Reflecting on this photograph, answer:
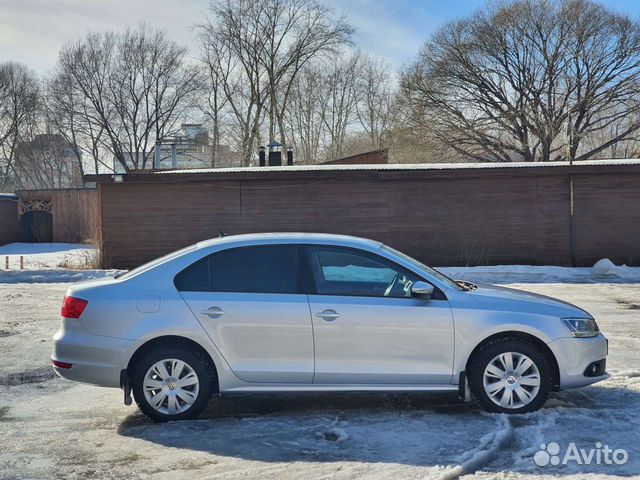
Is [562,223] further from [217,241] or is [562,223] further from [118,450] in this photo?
[118,450]

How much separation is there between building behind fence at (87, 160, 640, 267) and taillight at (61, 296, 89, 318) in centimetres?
1331

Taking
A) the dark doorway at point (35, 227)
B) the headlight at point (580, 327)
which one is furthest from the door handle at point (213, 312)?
the dark doorway at point (35, 227)

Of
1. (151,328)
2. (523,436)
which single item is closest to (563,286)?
(523,436)

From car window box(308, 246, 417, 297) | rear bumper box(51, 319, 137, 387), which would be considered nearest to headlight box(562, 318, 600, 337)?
car window box(308, 246, 417, 297)

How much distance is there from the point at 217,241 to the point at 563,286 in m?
11.6

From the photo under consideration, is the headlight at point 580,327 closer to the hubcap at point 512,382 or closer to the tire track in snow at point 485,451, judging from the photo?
the hubcap at point 512,382

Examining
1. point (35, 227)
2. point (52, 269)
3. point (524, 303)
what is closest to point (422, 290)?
point (524, 303)

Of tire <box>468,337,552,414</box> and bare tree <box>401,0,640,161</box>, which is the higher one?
bare tree <box>401,0,640,161</box>

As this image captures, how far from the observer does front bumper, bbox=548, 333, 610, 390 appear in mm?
5488

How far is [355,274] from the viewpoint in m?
5.67

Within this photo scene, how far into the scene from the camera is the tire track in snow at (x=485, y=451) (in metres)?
4.34

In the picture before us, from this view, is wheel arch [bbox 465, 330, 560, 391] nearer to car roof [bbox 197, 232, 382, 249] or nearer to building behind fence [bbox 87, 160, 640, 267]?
car roof [bbox 197, 232, 382, 249]

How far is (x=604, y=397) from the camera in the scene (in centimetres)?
598

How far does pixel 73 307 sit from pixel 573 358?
4196 millimetres
